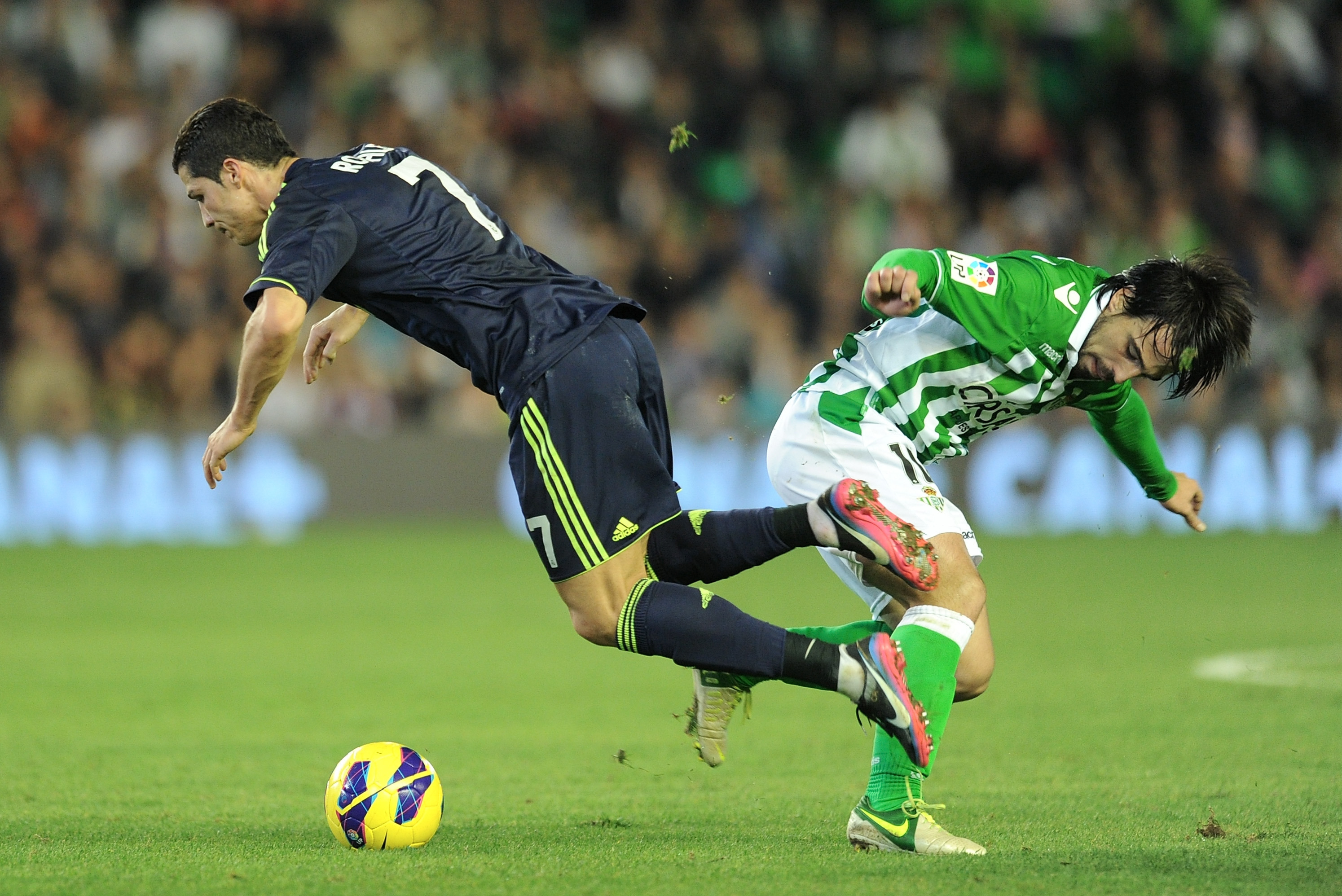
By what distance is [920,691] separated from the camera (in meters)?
4.24

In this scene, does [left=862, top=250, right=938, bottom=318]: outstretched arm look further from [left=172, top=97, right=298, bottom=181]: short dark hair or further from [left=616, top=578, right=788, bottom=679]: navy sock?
[left=172, top=97, right=298, bottom=181]: short dark hair

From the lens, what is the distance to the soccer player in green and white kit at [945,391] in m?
4.33

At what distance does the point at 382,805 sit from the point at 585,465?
3.33ft

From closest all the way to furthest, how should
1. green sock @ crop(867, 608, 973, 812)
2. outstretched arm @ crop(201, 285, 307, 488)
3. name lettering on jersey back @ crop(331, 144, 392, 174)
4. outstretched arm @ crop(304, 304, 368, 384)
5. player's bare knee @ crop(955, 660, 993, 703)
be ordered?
outstretched arm @ crop(201, 285, 307, 488)
green sock @ crop(867, 608, 973, 812)
player's bare knee @ crop(955, 660, 993, 703)
name lettering on jersey back @ crop(331, 144, 392, 174)
outstretched arm @ crop(304, 304, 368, 384)

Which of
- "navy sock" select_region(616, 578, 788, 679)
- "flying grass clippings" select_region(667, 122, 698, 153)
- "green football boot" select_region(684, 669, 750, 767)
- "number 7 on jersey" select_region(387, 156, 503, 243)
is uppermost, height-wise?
"flying grass clippings" select_region(667, 122, 698, 153)

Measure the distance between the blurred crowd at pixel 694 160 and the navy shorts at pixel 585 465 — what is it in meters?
9.39

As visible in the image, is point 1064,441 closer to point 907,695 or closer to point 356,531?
point 356,531

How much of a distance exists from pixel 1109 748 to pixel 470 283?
2.89 meters

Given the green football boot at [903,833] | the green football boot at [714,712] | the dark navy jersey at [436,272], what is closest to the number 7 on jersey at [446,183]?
the dark navy jersey at [436,272]

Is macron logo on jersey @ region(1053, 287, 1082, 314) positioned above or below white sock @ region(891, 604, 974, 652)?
above

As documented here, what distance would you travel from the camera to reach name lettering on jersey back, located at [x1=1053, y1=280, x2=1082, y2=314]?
14.6 ft

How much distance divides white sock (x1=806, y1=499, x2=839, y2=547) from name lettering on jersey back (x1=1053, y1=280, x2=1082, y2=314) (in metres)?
0.86

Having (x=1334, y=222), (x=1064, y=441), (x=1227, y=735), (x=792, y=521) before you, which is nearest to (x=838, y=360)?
(x=792, y=521)

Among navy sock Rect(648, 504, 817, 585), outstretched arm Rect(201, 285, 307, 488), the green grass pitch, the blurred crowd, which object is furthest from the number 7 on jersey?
the blurred crowd
